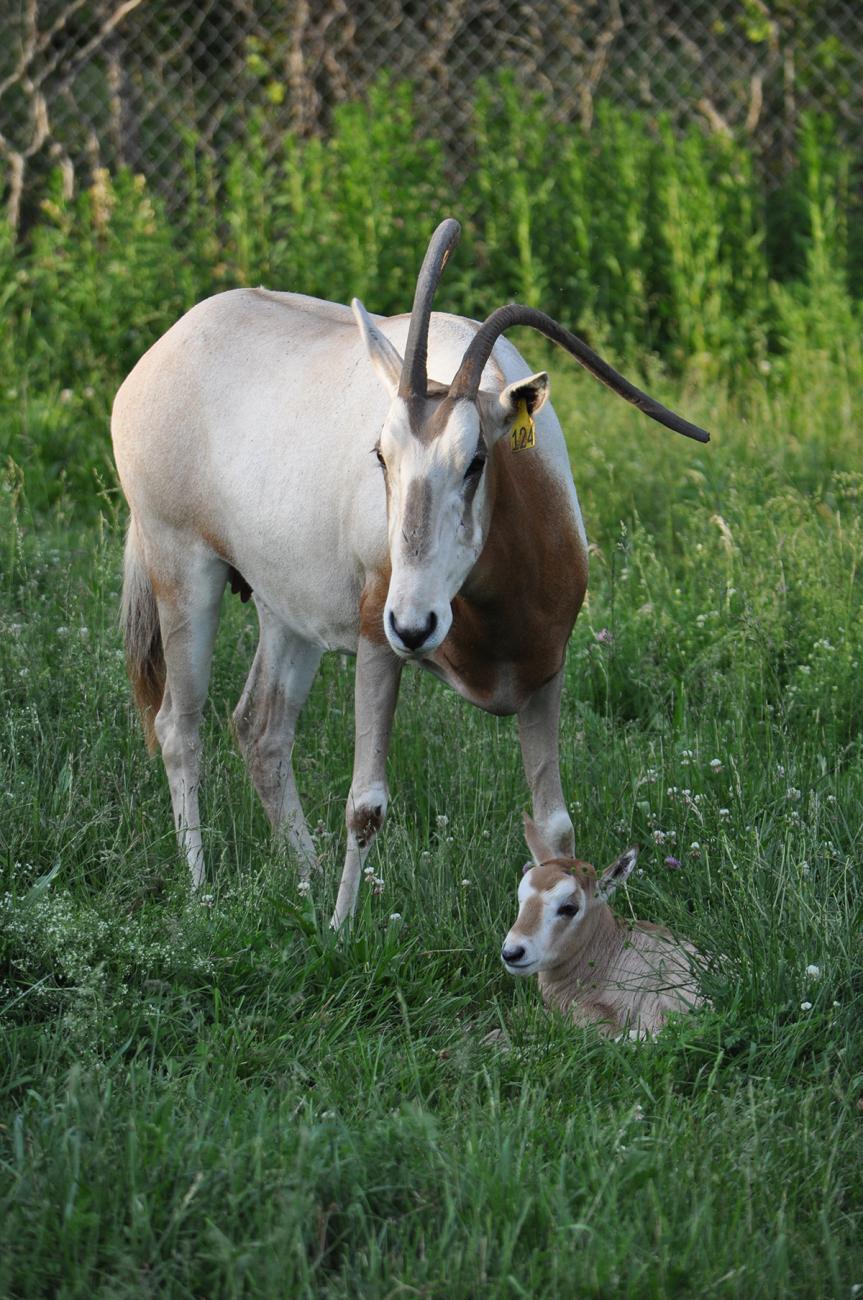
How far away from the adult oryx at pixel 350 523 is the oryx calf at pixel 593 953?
0.41 m

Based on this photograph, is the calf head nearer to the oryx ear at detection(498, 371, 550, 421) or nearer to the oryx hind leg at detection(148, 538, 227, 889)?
the oryx ear at detection(498, 371, 550, 421)

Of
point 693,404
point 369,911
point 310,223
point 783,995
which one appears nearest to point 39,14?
point 310,223

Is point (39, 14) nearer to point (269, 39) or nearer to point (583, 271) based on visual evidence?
point (269, 39)

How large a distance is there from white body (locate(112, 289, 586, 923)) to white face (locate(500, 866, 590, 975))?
1.52ft

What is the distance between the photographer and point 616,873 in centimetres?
375

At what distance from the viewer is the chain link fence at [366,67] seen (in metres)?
9.08

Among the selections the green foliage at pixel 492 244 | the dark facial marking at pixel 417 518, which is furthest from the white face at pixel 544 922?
the green foliage at pixel 492 244

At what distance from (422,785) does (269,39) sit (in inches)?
249

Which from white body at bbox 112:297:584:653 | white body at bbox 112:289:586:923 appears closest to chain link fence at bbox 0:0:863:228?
white body at bbox 112:297:584:653

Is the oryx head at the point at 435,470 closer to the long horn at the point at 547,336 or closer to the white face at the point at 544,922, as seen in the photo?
the long horn at the point at 547,336

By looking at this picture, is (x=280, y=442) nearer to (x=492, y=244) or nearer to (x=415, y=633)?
(x=415, y=633)

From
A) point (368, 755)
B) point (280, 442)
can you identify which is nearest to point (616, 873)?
point (368, 755)

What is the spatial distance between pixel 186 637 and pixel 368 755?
98cm

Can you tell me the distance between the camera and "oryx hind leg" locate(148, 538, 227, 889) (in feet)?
15.5
